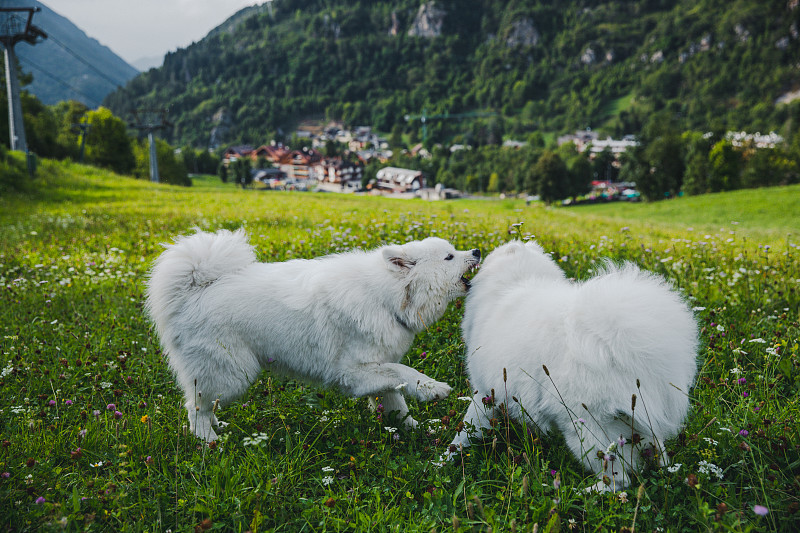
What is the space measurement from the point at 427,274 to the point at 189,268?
1813 mm

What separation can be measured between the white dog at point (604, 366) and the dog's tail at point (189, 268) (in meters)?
2.18

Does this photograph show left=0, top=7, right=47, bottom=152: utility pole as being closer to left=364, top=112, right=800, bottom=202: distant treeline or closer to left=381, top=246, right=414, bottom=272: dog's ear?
left=381, top=246, right=414, bottom=272: dog's ear

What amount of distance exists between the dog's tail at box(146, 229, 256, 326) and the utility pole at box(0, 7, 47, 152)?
30.1m

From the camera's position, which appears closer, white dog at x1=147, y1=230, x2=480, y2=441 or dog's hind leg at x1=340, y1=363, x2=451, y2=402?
dog's hind leg at x1=340, y1=363, x2=451, y2=402

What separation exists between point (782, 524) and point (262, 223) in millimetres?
10639

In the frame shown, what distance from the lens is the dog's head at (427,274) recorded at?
3.65 metres

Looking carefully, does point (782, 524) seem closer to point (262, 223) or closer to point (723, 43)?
point (262, 223)

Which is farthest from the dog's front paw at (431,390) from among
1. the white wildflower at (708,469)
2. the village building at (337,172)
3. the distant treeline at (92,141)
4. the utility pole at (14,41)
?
the village building at (337,172)

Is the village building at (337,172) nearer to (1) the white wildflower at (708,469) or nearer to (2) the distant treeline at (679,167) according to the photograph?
(2) the distant treeline at (679,167)

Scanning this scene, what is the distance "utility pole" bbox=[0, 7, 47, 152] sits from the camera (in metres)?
26.6

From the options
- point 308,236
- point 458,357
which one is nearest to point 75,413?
point 458,357

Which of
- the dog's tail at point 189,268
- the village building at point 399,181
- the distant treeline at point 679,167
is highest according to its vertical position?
the distant treeline at point 679,167

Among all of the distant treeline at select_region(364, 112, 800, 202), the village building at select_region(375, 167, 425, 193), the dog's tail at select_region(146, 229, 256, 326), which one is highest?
the distant treeline at select_region(364, 112, 800, 202)

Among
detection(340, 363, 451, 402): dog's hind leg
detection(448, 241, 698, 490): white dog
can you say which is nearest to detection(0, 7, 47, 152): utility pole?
detection(340, 363, 451, 402): dog's hind leg
